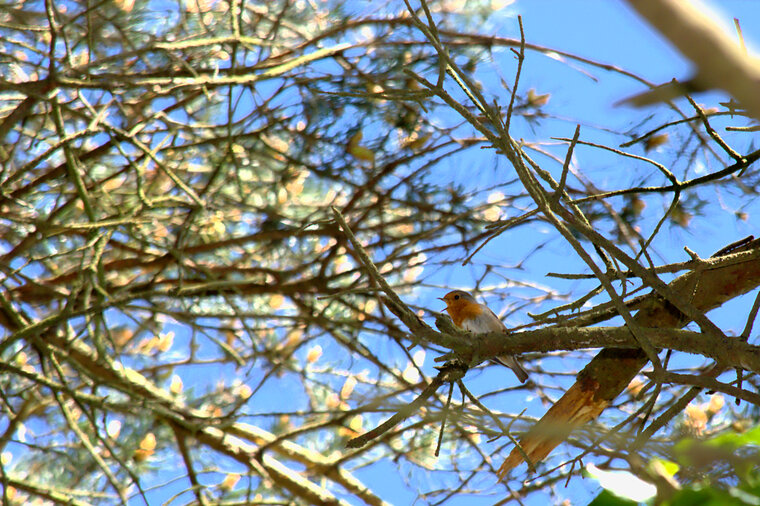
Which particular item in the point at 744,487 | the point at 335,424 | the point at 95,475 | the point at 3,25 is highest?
the point at 3,25

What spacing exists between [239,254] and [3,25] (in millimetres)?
1705

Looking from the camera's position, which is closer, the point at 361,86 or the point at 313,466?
the point at 361,86

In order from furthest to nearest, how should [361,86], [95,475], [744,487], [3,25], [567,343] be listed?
1. [95,475]
2. [361,86]
3. [3,25]
4. [567,343]
5. [744,487]

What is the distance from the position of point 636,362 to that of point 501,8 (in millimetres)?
2023

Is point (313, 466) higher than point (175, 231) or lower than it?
lower

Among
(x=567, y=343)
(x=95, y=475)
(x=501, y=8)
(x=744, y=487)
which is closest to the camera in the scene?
(x=744, y=487)

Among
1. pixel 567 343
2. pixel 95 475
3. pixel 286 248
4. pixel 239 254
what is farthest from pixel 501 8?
pixel 95 475

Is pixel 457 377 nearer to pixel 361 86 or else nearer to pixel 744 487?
pixel 744 487

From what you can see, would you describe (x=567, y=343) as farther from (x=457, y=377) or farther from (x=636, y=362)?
(x=636, y=362)

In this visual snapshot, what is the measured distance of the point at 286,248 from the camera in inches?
135

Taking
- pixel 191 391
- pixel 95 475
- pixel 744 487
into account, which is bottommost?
pixel 744 487

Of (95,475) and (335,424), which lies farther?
(95,475)

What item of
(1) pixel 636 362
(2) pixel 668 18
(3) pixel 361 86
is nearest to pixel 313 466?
(3) pixel 361 86

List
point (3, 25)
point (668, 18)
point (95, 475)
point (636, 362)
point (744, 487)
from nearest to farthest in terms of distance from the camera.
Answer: point (668, 18), point (744, 487), point (636, 362), point (3, 25), point (95, 475)
